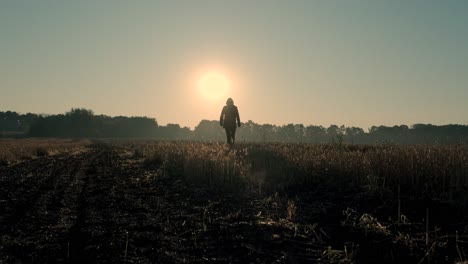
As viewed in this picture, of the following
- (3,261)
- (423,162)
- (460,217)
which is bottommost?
(3,261)

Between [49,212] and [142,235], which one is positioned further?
[49,212]

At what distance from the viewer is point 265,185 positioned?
9.82 metres

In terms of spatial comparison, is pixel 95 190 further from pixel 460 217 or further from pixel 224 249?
pixel 460 217

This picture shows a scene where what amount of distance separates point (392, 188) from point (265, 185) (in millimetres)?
2991

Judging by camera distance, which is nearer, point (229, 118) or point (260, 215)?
point (260, 215)

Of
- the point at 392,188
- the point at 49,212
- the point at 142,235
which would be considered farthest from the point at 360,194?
the point at 49,212

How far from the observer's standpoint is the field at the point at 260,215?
483 centimetres

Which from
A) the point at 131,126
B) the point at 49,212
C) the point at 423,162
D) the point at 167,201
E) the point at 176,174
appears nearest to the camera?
the point at 49,212

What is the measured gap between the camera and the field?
15.8 ft

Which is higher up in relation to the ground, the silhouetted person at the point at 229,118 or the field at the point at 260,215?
the silhouetted person at the point at 229,118

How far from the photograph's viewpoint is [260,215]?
275 inches

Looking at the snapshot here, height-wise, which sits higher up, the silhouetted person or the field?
the silhouetted person

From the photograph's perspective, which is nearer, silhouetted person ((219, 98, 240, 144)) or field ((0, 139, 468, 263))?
field ((0, 139, 468, 263))

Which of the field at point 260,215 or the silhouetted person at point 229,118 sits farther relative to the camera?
the silhouetted person at point 229,118
